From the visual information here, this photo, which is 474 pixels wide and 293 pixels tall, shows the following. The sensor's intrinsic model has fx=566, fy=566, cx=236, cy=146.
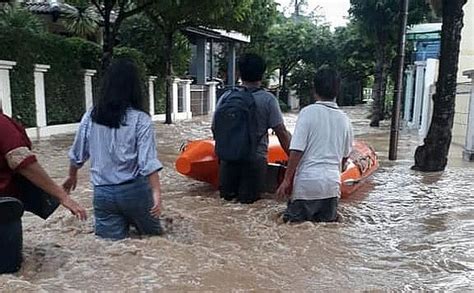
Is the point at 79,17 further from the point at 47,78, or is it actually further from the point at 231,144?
the point at 231,144

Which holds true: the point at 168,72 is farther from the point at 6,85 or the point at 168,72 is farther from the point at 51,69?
the point at 6,85

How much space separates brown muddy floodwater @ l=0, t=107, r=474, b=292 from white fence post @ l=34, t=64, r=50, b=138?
23.6 feet

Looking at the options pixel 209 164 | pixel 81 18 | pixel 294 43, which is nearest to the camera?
pixel 209 164

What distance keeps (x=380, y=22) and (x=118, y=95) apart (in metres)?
15.4

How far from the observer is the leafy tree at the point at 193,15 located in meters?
14.0

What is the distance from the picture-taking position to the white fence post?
13.0 metres

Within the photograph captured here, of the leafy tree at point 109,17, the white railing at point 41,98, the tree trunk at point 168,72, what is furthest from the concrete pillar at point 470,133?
the tree trunk at point 168,72

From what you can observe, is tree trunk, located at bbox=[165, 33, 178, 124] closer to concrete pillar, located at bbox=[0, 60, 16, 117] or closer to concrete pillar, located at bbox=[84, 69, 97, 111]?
concrete pillar, located at bbox=[84, 69, 97, 111]

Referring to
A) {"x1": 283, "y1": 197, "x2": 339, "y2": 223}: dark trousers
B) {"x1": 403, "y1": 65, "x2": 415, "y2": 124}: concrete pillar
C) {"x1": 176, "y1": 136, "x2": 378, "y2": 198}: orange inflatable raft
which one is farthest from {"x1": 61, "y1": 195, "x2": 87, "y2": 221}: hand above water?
{"x1": 403, "y1": 65, "x2": 415, "y2": 124}: concrete pillar

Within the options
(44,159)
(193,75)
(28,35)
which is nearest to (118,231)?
(44,159)

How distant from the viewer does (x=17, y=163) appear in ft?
10.3

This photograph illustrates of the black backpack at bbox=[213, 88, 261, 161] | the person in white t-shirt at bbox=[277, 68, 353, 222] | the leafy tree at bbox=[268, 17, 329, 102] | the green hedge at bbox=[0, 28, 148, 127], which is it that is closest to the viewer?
the person in white t-shirt at bbox=[277, 68, 353, 222]

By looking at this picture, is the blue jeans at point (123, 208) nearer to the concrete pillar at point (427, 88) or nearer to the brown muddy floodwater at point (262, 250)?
the brown muddy floodwater at point (262, 250)

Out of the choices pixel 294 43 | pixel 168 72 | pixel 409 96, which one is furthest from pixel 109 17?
pixel 294 43
